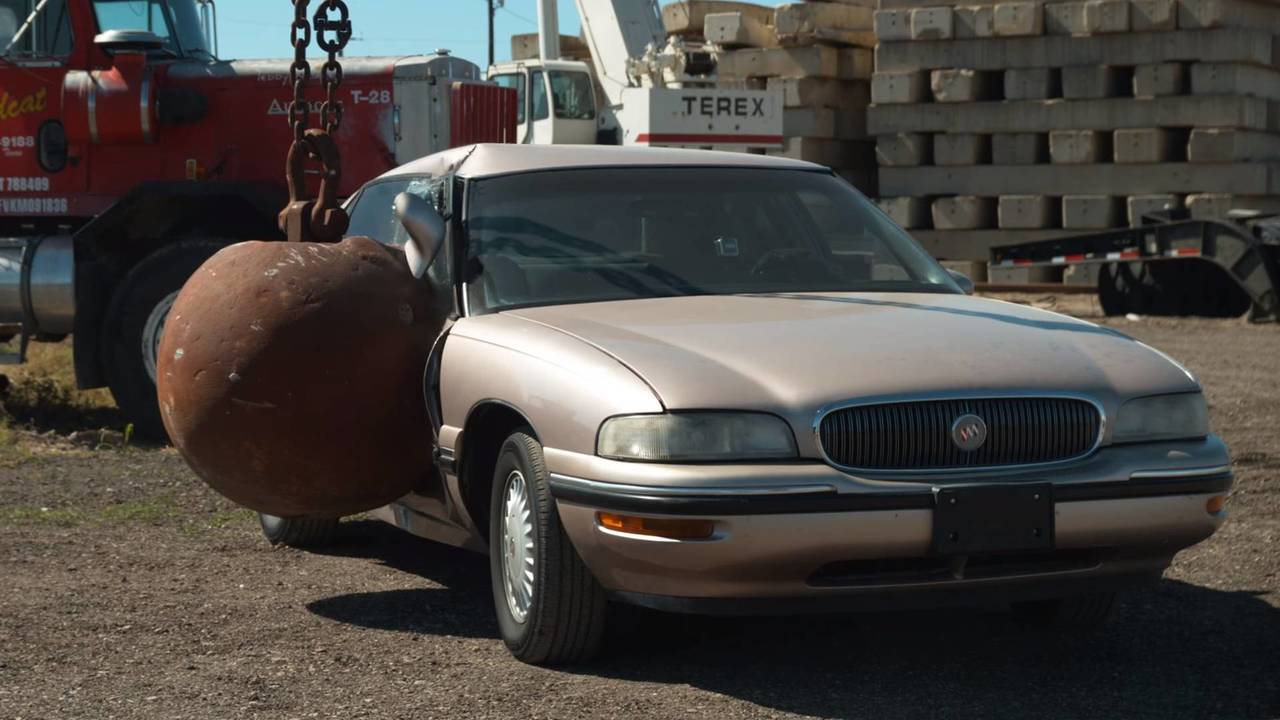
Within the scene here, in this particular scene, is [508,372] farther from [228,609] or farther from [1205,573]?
[1205,573]

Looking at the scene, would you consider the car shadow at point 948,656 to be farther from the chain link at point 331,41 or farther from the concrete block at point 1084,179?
the concrete block at point 1084,179

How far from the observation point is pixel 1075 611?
5238mm

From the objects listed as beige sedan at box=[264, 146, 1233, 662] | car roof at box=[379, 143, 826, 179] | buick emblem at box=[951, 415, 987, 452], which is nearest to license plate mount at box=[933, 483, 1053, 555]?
beige sedan at box=[264, 146, 1233, 662]

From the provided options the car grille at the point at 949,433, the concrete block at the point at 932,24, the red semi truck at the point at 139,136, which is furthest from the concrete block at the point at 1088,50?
the car grille at the point at 949,433

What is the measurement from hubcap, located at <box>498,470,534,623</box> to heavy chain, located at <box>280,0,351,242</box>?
5.72 ft

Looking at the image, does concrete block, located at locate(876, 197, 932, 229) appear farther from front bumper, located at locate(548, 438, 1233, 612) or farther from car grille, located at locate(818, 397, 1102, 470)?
car grille, located at locate(818, 397, 1102, 470)

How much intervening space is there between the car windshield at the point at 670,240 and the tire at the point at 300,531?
5.77 ft

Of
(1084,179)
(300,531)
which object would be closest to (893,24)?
(1084,179)

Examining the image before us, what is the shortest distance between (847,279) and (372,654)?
1.96 meters

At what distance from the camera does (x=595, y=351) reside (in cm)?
465

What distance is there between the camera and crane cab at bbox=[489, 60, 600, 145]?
23.0 metres

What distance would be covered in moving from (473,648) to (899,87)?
14.8 metres

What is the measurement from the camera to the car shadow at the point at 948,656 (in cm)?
449

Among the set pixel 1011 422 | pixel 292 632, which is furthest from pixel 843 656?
pixel 292 632
